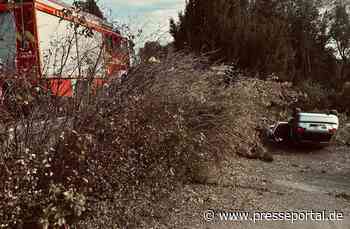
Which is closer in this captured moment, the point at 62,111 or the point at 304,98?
the point at 62,111

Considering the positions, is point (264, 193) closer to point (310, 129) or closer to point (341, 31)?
point (310, 129)

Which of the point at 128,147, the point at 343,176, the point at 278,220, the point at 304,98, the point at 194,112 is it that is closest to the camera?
the point at 128,147

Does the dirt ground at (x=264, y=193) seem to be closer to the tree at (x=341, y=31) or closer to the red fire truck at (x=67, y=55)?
the red fire truck at (x=67, y=55)

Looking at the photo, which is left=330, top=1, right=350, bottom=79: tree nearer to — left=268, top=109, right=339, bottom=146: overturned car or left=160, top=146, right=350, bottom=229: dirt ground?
left=268, top=109, right=339, bottom=146: overturned car

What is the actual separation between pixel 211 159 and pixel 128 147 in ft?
7.75

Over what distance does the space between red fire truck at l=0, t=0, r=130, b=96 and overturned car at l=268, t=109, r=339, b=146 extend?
7.18 m

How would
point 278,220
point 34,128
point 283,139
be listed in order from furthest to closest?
point 283,139 < point 278,220 < point 34,128

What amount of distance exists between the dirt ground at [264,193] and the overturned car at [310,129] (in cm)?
188

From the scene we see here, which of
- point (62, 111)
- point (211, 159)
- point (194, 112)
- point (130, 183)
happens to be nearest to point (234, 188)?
point (211, 159)

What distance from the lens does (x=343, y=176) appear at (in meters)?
9.38

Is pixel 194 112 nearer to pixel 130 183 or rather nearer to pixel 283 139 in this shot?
pixel 130 183

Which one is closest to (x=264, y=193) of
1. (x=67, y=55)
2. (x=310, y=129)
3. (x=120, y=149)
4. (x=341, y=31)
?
(x=120, y=149)

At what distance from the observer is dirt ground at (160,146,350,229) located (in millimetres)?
5449

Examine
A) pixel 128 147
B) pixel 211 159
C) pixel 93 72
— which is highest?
pixel 93 72
